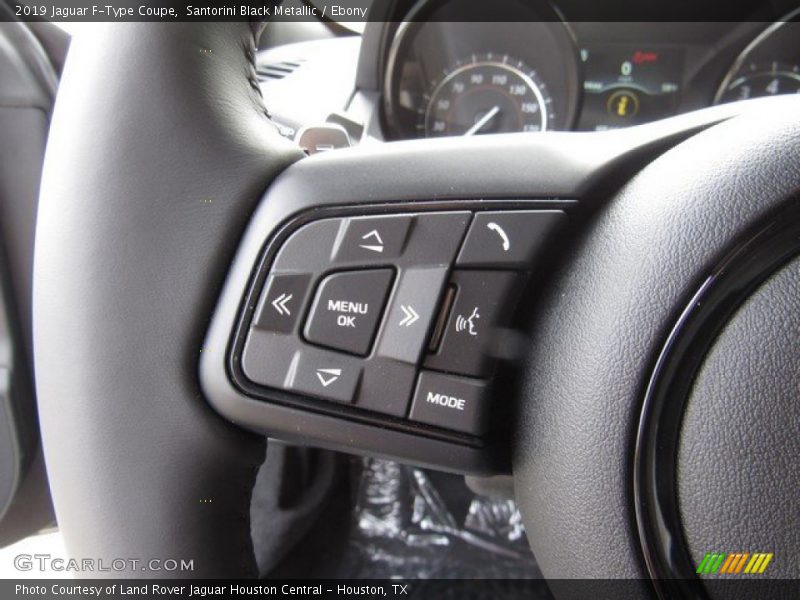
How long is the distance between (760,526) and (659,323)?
0.15 metres

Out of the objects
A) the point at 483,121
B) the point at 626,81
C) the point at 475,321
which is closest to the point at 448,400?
the point at 475,321

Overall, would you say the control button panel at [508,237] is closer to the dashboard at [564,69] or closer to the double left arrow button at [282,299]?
the double left arrow button at [282,299]

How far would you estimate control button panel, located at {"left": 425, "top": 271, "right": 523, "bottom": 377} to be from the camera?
1.92ft

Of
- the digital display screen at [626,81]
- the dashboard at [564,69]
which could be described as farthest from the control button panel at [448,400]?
the digital display screen at [626,81]

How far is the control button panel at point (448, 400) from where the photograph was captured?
1.93ft

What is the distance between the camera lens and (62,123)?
595 mm

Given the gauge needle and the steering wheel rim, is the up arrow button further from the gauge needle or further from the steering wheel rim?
the gauge needle

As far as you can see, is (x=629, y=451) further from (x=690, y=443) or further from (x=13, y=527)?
(x=13, y=527)

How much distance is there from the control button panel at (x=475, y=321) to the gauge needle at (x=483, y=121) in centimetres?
124

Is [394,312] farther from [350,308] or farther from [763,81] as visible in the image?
[763,81]

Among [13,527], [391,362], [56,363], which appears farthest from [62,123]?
[13,527]

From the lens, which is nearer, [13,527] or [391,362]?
[391,362]

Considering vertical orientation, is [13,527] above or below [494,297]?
below

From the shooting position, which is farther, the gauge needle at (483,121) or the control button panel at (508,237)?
the gauge needle at (483,121)
